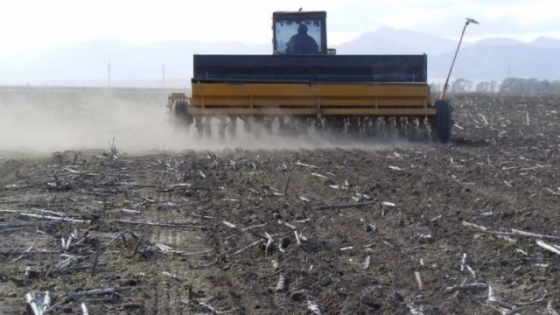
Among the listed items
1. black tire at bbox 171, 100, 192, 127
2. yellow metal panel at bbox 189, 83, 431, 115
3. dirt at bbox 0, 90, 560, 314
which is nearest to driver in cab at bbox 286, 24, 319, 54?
yellow metal panel at bbox 189, 83, 431, 115

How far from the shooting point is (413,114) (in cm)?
1995

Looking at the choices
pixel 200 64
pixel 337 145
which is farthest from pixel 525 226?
pixel 200 64

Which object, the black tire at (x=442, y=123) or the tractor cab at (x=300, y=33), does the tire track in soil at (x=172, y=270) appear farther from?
the tractor cab at (x=300, y=33)

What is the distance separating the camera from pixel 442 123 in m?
20.1

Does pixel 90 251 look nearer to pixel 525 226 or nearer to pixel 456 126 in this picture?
pixel 525 226

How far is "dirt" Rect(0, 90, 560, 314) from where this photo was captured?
21.5ft

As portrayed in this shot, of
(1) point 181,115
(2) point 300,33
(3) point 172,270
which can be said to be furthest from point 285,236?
(2) point 300,33

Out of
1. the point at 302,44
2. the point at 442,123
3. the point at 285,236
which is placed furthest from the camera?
the point at 302,44

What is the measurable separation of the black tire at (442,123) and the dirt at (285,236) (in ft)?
14.5

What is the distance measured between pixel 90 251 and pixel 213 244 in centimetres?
114

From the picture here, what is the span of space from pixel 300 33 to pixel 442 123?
16.9 ft

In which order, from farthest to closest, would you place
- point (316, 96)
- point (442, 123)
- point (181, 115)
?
point (181, 115)
point (442, 123)
point (316, 96)

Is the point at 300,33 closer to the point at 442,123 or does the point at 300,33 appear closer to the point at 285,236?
the point at 442,123

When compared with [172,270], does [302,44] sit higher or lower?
higher
